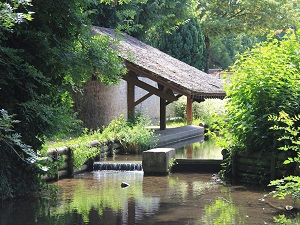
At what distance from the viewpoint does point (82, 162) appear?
17.9 m

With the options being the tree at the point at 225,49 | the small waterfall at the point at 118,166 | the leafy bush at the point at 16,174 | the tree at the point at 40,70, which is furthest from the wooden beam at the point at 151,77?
the tree at the point at 225,49

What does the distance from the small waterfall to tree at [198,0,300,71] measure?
29186mm

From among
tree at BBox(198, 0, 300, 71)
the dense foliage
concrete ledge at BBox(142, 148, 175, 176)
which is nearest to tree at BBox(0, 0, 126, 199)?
the dense foliage

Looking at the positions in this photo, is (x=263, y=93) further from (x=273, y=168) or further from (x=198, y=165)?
(x=198, y=165)

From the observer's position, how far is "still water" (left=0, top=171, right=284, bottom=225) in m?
11.8

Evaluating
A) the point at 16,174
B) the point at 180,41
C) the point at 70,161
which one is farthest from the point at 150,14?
the point at 16,174

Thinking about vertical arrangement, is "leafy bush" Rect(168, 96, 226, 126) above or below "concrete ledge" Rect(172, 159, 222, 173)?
above

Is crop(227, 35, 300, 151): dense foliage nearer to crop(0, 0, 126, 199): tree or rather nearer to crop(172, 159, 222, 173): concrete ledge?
crop(172, 159, 222, 173): concrete ledge

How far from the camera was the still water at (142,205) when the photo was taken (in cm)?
1177

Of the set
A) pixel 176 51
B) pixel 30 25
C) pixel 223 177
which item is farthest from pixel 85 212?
pixel 176 51

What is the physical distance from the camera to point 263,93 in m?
15.5

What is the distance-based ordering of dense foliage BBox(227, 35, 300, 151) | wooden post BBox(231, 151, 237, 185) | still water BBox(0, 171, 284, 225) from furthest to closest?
wooden post BBox(231, 151, 237, 185) → dense foliage BBox(227, 35, 300, 151) → still water BBox(0, 171, 284, 225)

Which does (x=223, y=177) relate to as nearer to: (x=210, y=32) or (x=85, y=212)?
(x=85, y=212)

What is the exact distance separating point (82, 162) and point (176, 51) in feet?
96.2
